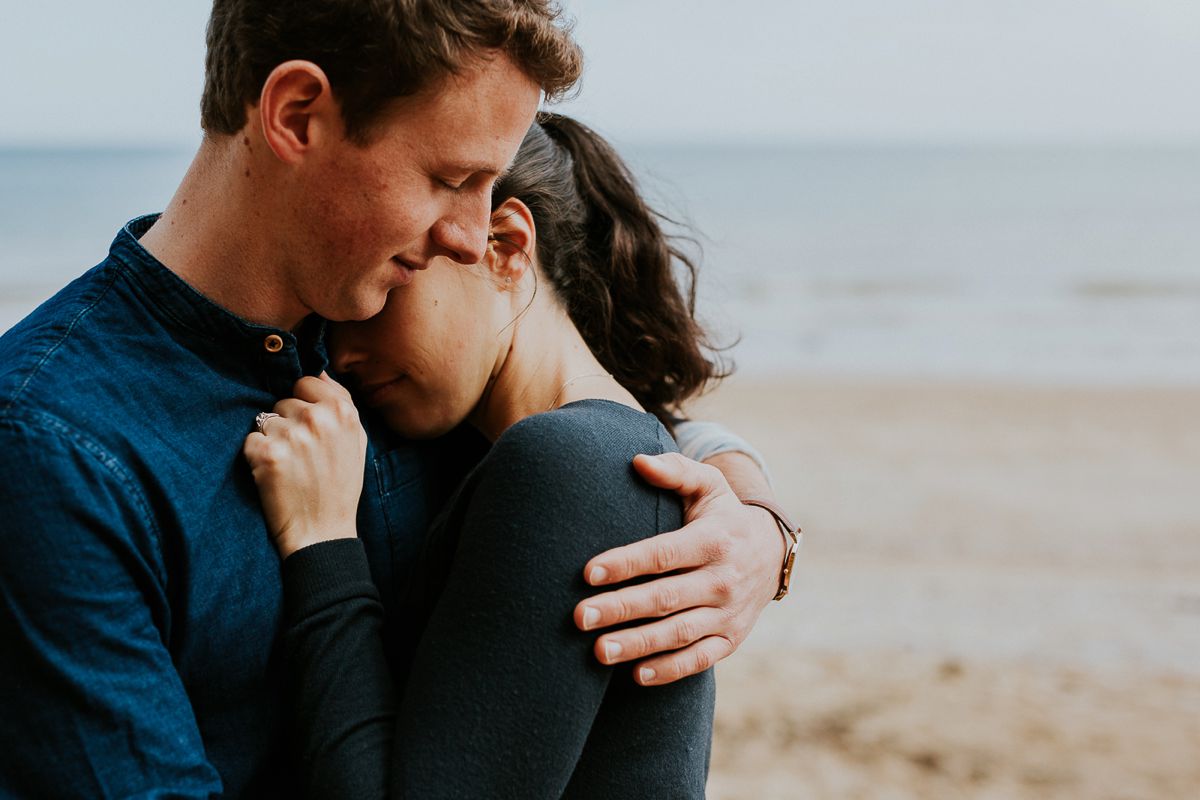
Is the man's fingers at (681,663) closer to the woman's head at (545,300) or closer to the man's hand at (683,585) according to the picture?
the man's hand at (683,585)

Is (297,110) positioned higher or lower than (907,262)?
higher

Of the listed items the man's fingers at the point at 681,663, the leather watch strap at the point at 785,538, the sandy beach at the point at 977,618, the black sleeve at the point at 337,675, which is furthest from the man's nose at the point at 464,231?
the sandy beach at the point at 977,618

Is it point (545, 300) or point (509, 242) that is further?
point (545, 300)

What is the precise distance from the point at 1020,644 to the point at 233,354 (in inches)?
206

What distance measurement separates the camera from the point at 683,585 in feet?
5.77

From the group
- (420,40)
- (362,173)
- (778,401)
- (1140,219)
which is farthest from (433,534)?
(1140,219)

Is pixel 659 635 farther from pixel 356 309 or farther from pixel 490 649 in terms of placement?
pixel 356 309

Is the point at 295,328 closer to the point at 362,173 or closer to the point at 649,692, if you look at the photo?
the point at 362,173

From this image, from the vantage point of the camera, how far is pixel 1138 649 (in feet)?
19.3

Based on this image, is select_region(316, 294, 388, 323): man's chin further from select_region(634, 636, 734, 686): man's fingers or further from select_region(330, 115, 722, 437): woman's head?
select_region(634, 636, 734, 686): man's fingers

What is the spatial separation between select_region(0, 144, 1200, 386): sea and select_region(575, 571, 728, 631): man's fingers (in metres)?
1.17

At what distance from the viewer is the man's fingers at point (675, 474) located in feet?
5.62

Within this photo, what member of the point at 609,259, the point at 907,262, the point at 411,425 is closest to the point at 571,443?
the point at 411,425

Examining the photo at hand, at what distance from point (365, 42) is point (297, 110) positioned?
13cm
